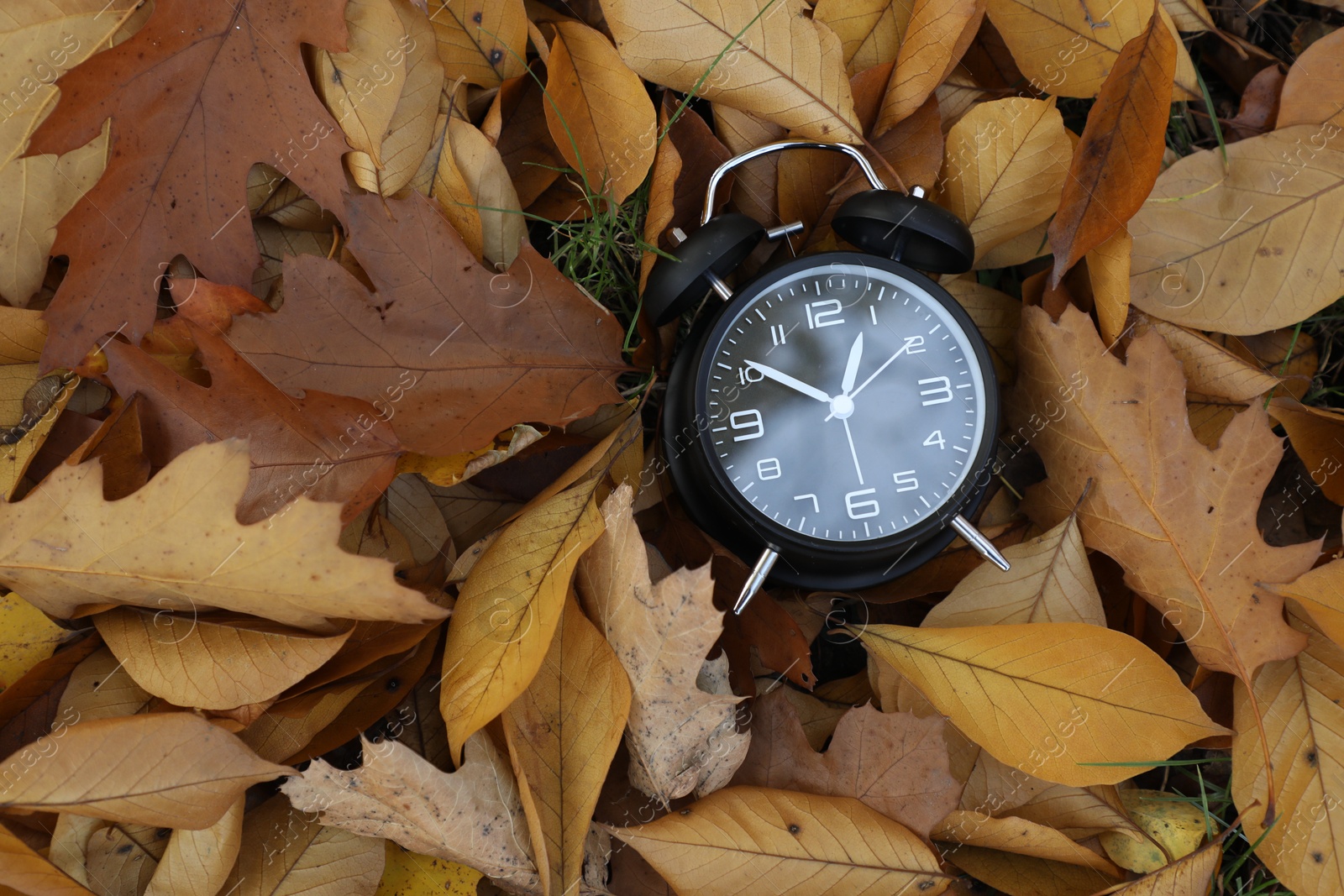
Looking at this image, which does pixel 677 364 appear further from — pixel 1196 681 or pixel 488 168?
pixel 1196 681

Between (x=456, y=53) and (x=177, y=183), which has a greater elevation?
(x=456, y=53)

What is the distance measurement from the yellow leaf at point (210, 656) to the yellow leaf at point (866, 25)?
1277 mm

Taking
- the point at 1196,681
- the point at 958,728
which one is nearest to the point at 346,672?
the point at 958,728

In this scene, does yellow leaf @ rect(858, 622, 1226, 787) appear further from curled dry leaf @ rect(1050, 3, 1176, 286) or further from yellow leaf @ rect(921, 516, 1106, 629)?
curled dry leaf @ rect(1050, 3, 1176, 286)

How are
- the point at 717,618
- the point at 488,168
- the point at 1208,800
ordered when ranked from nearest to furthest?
the point at 717,618 → the point at 488,168 → the point at 1208,800

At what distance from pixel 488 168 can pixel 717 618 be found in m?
0.82

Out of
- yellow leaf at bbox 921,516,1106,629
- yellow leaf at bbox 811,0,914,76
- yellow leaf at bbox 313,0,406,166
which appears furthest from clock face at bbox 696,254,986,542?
yellow leaf at bbox 313,0,406,166

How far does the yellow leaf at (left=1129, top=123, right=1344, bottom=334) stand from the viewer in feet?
5.37

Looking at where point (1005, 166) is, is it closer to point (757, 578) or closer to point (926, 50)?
point (926, 50)

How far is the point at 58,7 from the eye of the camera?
1467 mm

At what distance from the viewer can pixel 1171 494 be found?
153 centimetres

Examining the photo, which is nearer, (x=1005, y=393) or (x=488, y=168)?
(x=488, y=168)

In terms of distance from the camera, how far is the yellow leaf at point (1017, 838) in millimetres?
1496

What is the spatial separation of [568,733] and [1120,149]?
4.05 ft
